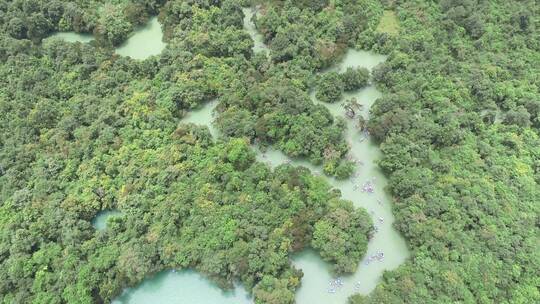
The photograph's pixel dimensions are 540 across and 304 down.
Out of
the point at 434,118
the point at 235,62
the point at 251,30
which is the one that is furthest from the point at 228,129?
the point at 434,118

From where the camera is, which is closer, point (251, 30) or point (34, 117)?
point (34, 117)

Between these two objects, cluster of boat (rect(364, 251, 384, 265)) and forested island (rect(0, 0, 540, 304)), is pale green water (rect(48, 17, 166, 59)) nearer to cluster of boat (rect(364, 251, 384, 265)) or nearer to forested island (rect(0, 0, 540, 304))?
forested island (rect(0, 0, 540, 304))

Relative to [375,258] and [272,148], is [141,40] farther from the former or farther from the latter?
[375,258]

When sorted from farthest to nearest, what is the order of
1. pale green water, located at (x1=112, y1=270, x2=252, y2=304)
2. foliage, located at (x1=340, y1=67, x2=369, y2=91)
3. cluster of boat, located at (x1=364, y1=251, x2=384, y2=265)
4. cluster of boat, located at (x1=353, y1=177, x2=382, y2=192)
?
foliage, located at (x1=340, y1=67, x2=369, y2=91) → cluster of boat, located at (x1=353, y1=177, x2=382, y2=192) → cluster of boat, located at (x1=364, y1=251, x2=384, y2=265) → pale green water, located at (x1=112, y1=270, x2=252, y2=304)

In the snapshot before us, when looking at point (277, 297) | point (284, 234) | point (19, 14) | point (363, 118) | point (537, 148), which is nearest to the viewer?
point (277, 297)

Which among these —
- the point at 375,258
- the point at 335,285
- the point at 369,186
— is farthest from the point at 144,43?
the point at 375,258

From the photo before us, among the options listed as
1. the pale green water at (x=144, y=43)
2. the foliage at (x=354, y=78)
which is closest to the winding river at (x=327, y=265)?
the foliage at (x=354, y=78)

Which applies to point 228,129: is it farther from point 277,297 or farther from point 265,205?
point 277,297

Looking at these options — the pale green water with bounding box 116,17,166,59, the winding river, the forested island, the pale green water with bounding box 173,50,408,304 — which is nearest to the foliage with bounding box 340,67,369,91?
the forested island
